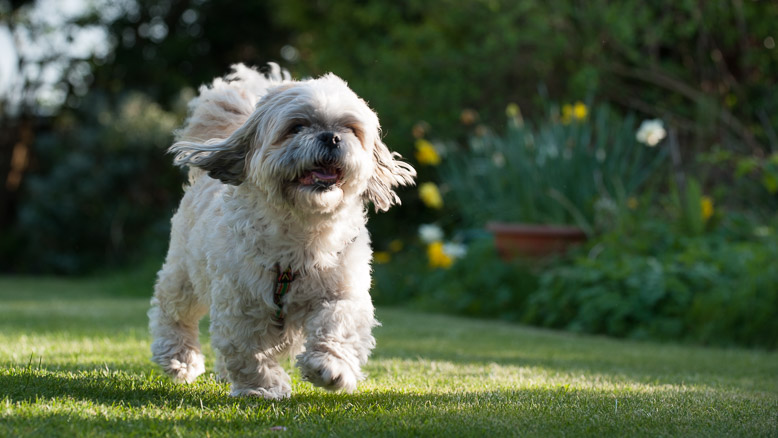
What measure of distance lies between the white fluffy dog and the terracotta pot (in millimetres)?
5052

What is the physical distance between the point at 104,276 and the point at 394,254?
6.08 metres

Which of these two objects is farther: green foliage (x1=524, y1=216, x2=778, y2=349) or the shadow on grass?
green foliage (x1=524, y1=216, x2=778, y2=349)

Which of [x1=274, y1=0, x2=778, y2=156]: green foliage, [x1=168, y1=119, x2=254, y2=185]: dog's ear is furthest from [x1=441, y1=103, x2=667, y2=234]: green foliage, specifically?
[x1=168, y1=119, x2=254, y2=185]: dog's ear

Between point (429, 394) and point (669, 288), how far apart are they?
13.5ft

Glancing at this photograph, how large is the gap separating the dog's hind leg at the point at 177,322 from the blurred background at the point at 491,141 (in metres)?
4.07

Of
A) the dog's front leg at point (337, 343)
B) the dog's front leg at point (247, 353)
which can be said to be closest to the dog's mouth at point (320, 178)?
the dog's front leg at point (337, 343)

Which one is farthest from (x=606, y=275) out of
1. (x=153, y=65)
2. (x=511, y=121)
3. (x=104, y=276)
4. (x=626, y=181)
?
(x=153, y=65)

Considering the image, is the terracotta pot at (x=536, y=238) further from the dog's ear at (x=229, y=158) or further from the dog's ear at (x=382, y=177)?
the dog's ear at (x=229, y=158)

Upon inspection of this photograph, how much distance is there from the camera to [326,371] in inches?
134

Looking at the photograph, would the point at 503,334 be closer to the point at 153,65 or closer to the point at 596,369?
the point at 596,369

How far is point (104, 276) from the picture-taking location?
15.2 meters

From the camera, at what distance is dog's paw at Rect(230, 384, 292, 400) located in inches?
147

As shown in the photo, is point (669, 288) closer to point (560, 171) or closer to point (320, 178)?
point (560, 171)

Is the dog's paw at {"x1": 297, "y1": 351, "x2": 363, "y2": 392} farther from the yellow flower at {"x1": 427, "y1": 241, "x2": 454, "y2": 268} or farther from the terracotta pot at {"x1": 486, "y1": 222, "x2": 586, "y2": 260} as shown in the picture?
the yellow flower at {"x1": 427, "y1": 241, "x2": 454, "y2": 268}
